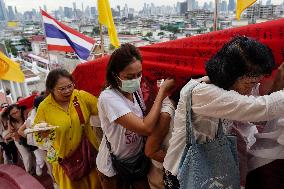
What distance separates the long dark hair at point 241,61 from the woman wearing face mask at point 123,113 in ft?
1.66

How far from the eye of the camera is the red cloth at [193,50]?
61.7 inches

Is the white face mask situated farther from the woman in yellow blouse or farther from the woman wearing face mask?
the woman in yellow blouse

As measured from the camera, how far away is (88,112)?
2678 millimetres

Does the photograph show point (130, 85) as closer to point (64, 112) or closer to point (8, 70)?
point (64, 112)

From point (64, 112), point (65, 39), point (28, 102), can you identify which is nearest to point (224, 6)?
point (65, 39)

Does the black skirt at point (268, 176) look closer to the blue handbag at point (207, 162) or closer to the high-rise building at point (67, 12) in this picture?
the blue handbag at point (207, 162)

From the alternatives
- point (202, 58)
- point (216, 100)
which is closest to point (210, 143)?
point (216, 100)

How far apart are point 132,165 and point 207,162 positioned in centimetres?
84

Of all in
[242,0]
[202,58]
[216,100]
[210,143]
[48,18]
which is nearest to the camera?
[216,100]

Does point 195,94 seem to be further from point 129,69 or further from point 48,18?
point 48,18

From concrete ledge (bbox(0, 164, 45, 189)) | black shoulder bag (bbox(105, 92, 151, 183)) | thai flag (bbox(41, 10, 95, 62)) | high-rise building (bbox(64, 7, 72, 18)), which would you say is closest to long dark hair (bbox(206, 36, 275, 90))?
black shoulder bag (bbox(105, 92, 151, 183))

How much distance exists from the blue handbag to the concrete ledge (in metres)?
3.04

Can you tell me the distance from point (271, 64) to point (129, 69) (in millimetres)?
899

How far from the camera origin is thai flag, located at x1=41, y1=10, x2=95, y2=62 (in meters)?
6.03
